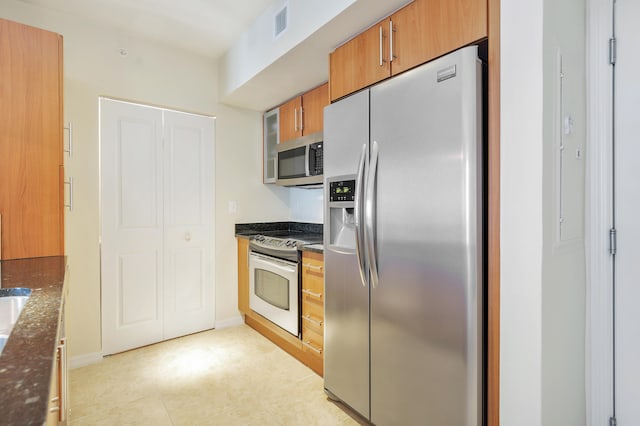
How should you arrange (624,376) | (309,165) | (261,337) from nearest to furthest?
1. (624,376)
2. (309,165)
3. (261,337)

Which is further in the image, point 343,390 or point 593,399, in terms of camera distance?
point 343,390

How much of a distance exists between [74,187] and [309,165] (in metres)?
1.84

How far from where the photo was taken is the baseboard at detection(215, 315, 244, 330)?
10.9 feet

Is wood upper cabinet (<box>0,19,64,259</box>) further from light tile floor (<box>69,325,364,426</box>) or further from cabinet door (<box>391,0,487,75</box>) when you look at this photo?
cabinet door (<box>391,0,487,75</box>)

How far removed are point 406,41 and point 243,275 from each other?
8.51 ft

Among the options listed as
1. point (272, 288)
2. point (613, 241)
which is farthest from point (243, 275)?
point (613, 241)

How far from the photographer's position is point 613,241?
→ 149 centimetres

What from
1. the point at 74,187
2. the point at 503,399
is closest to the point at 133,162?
the point at 74,187

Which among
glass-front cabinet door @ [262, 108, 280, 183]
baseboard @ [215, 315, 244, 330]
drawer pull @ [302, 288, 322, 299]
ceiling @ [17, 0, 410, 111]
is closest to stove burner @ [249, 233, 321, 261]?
drawer pull @ [302, 288, 322, 299]

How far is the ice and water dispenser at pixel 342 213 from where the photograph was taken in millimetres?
1891

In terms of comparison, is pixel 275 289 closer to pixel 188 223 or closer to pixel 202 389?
pixel 202 389

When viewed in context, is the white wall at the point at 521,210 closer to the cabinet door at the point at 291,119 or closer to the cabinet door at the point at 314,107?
the cabinet door at the point at 314,107

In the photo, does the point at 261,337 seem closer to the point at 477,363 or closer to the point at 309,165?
the point at 309,165

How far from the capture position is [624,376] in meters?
1.48
